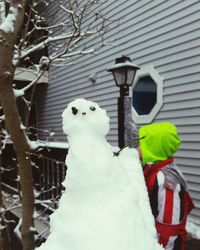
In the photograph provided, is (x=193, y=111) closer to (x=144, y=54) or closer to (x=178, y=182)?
(x=144, y=54)

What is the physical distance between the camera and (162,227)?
7.57ft

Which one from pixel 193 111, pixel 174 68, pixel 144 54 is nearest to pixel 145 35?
pixel 144 54

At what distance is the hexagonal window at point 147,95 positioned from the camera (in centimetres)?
657

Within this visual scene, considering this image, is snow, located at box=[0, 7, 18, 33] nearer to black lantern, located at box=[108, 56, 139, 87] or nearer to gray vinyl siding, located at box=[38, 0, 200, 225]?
black lantern, located at box=[108, 56, 139, 87]

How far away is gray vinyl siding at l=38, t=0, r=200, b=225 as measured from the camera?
5.77 metres

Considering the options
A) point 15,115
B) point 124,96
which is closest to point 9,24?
point 15,115

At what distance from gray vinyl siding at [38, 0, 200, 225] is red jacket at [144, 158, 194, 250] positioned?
3.40m

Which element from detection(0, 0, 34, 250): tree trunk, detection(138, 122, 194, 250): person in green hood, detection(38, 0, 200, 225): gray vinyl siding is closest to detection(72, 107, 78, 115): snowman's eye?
detection(138, 122, 194, 250): person in green hood

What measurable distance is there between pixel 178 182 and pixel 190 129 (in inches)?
141

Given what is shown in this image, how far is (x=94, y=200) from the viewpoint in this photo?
1.08m

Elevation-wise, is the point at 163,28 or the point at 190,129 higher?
the point at 163,28

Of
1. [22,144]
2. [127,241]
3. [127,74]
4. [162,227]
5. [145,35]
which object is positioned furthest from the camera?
[145,35]

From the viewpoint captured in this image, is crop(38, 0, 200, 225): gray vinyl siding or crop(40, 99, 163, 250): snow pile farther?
crop(38, 0, 200, 225): gray vinyl siding

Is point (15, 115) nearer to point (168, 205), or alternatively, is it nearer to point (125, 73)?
point (168, 205)
